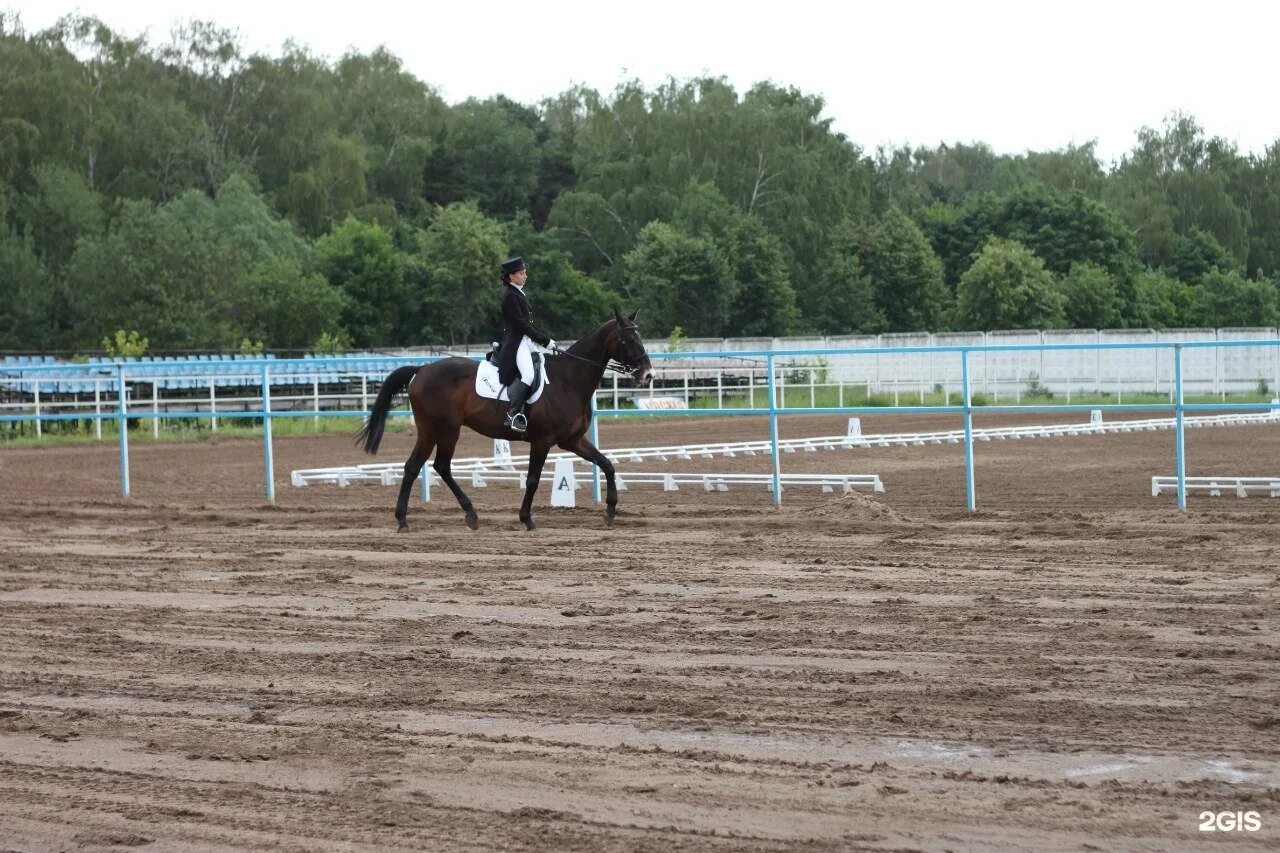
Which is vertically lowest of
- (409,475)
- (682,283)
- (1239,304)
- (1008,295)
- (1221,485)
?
(1221,485)

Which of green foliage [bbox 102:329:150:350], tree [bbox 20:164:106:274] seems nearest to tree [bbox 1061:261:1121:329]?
green foliage [bbox 102:329:150:350]

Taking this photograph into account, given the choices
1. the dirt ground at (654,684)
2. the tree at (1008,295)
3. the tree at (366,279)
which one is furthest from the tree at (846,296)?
the dirt ground at (654,684)

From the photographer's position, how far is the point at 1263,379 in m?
37.9

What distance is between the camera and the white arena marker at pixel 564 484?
15.8 metres

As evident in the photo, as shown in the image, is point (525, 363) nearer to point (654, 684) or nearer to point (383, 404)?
point (383, 404)

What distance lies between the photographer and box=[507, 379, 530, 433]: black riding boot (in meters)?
13.6

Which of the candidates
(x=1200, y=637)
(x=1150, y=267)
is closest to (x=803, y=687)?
(x=1200, y=637)

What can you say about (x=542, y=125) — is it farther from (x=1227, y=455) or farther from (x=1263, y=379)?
(x=1227, y=455)

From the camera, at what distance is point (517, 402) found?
13648 millimetres

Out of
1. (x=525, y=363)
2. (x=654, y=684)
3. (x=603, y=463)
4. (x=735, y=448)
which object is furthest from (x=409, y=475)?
(x=735, y=448)

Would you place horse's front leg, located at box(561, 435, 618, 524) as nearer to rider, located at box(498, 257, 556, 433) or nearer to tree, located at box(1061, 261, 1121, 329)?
rider, located at box(498, 257, 556, 433)

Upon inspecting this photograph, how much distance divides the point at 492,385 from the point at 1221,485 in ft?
27.0

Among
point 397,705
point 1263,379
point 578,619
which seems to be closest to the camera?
point 397,705

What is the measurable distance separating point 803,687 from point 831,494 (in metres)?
10.5
